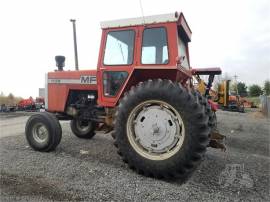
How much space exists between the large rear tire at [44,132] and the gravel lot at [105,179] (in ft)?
0.53

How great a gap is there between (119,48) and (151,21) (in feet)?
2.45

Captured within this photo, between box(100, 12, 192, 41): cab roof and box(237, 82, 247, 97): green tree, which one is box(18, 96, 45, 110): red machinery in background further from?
box(237, 82, 247, 97): green tree

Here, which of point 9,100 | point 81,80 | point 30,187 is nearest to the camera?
point 30,187

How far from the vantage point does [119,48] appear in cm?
524

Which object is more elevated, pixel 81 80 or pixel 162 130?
pixel 81 80

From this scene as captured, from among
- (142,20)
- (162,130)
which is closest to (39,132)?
(162,130)

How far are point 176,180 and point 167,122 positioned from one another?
806 millimetres

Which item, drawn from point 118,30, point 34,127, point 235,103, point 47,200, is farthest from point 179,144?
point 235,103

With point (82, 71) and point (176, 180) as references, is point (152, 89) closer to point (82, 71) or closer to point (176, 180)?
point (176, 180)

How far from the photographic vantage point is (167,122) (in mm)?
4254

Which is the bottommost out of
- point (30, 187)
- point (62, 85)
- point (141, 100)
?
point (30, 187)

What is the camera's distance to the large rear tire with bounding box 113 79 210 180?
3.98 metres

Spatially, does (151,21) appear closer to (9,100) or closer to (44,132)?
(44,132)

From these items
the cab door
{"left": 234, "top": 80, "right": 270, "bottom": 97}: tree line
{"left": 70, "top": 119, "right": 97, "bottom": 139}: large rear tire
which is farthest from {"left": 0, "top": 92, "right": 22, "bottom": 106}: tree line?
{"left": 234, "top": 80, "right": 270, "bottom": 97}: tree line
